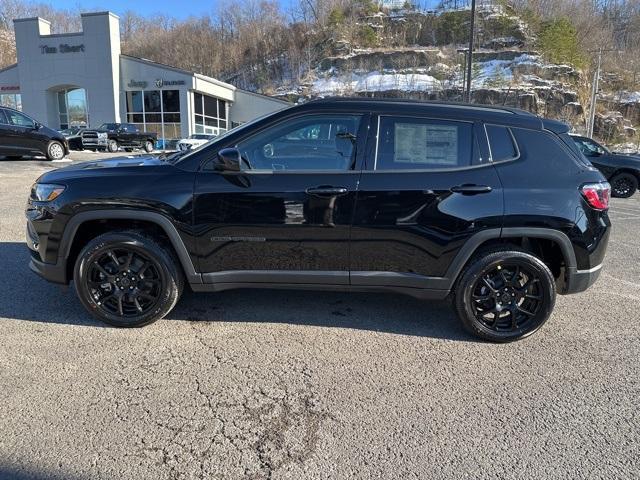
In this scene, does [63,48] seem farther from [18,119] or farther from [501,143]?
[501,143]

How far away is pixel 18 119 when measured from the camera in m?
14.6

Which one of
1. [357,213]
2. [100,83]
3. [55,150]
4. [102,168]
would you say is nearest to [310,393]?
[357,213]

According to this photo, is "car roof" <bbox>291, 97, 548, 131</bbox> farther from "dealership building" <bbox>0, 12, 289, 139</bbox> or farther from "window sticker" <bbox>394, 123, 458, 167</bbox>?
"dealership building" <bbox>0, 12, 289, 139</bbox>

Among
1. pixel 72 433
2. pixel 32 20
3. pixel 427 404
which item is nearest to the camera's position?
pixel 72 433

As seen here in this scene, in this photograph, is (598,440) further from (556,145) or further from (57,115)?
(57,115)

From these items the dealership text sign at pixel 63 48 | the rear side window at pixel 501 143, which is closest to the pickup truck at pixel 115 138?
the dealership text sign at pixel 63 48

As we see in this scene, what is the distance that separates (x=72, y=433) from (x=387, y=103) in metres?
3.03

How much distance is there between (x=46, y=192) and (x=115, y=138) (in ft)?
82.0

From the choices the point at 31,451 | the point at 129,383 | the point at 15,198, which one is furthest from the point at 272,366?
the point at 15,198

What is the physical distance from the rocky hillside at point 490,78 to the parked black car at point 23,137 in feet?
123

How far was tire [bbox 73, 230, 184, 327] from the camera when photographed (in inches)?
139

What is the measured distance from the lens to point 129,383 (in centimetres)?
290

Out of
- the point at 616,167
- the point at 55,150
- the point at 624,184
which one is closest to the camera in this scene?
the point at 616,167

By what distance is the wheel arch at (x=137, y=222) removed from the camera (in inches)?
136
